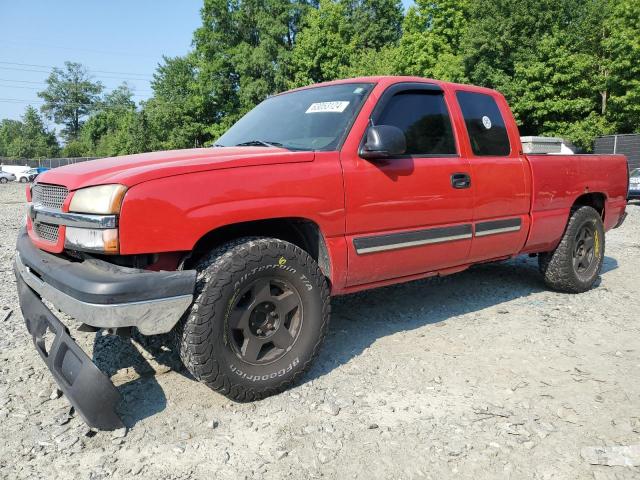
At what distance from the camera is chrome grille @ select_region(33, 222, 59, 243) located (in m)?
2.75

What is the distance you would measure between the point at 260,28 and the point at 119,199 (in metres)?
45.6

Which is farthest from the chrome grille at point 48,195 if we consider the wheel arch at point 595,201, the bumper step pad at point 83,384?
the wheel arch at point 595,201

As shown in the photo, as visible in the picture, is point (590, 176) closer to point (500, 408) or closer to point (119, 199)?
point (500, 408)

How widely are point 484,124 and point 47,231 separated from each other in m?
3.33

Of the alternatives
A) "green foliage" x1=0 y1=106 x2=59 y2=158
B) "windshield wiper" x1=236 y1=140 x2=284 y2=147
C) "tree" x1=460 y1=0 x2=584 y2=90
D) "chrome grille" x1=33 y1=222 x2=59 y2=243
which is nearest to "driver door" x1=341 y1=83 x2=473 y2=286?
"windshield wiper" x1=236 y1=140 x2=284 y2=147

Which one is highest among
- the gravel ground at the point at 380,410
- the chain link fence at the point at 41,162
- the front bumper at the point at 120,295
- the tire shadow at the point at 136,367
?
the chain link fence at the point at 41,162

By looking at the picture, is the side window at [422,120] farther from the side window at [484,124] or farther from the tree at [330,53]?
the tree at [330,53]

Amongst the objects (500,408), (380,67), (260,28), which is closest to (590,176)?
(500,408)

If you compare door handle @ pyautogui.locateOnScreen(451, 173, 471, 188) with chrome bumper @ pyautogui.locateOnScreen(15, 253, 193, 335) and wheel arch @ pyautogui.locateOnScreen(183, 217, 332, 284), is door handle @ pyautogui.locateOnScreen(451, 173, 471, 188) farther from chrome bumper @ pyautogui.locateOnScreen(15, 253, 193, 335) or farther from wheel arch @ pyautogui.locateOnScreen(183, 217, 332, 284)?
chrome bumper @ pyautogui.locateOnScreen(15, 253, 193, 335)

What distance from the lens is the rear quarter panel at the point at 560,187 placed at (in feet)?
14.4

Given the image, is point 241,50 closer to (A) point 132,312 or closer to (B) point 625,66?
(B) point 625,66

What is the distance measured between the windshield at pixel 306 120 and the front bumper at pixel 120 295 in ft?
4.29

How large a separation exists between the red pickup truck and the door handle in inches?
0.4

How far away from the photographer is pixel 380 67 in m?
36.1
